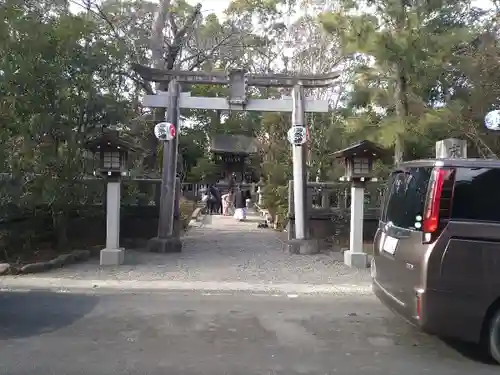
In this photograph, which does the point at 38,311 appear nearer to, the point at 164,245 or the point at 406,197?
the point at 406,197

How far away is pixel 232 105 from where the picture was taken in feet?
45.3

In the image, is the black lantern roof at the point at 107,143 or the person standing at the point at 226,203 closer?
the black lantern roof at the point at 107,143

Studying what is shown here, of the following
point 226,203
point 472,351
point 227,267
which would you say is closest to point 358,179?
point 227,267

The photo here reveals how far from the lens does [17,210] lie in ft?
37.0

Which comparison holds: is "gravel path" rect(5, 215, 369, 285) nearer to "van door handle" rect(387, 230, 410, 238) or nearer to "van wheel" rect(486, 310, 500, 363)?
"van door handle" rect(387, 230, 410, 238)

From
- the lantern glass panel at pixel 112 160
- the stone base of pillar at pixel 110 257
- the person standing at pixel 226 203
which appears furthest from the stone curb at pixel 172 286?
the person standing at pixel 226 203

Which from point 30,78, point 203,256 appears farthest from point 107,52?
point 203,256

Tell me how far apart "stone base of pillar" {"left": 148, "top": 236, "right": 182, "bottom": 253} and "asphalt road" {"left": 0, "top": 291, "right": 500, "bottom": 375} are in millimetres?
4576

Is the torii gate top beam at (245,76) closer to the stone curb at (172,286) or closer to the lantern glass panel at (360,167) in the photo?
the lantern glass panel at (360,167)

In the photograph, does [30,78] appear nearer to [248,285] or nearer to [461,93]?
[248,285]

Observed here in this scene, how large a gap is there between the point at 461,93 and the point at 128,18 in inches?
442

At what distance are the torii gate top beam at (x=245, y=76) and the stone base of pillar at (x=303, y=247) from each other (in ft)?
13.5

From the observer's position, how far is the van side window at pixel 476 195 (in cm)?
496

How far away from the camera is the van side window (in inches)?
195
